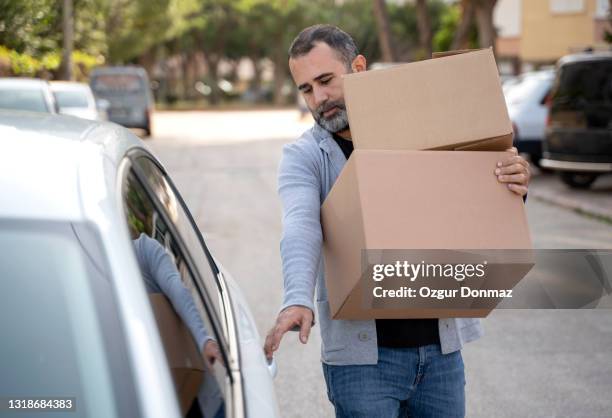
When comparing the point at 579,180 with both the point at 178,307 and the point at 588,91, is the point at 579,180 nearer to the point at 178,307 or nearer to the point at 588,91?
the point at 588,91

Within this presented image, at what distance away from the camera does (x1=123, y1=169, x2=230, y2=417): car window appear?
206 centimetres

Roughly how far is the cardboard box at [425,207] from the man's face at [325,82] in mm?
286

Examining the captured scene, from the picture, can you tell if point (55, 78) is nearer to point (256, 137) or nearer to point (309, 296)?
point (256, 137)

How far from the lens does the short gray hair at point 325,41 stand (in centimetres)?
287

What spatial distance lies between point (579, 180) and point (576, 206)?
2.16m

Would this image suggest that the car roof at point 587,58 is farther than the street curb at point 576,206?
Yes

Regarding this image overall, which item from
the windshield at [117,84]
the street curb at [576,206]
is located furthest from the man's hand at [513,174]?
the windshield at [117,84]

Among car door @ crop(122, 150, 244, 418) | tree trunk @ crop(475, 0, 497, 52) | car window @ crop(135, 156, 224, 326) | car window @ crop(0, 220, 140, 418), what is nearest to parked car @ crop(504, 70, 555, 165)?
tree trunk @ crop(475, 0, 497, 52)

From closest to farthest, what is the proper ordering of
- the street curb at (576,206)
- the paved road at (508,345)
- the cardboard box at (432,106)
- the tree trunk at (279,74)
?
1. the cardboard box at (432,106)
2. the paved road at (508,345)
3. the street curb at (576,206)
4. the tree trunk at (279,74)

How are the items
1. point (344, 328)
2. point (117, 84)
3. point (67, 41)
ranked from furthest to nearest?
point (117, 84) < point (67, 41) < point (344, 328)

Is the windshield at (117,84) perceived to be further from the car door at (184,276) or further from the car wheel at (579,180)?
the car door at (184,276)

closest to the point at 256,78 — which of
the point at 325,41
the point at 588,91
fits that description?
Result: the point at 588,91

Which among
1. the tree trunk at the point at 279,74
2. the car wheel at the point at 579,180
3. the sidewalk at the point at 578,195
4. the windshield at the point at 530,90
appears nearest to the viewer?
the sidewalk at the point at 578,195

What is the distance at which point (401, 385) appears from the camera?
285cm
